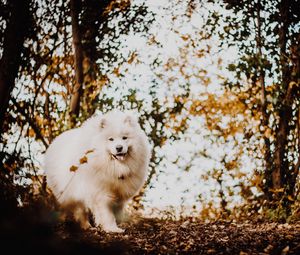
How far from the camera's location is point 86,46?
7750mm

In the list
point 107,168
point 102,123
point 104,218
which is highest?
point 102,123

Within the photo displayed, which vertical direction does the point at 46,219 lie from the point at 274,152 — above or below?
below

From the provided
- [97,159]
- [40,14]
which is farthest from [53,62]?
[97,159]

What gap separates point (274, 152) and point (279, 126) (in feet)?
1.28

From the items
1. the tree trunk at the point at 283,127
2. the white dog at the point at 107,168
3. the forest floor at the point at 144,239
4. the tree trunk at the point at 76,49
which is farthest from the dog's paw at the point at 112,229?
the tree trunk at the point at 283,127

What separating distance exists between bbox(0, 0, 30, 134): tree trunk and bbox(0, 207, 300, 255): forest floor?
1365mm

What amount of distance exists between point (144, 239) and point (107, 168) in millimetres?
1082

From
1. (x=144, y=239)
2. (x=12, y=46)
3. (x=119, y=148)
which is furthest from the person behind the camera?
(x=119, y=148)

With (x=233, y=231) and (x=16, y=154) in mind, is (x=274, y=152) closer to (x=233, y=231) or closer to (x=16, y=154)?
(x=233, y=231)

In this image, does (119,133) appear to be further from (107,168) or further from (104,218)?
(104,218)

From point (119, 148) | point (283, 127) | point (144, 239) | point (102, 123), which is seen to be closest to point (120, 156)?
point (119, 148)

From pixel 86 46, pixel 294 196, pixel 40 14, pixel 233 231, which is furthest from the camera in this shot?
pixel 86 46

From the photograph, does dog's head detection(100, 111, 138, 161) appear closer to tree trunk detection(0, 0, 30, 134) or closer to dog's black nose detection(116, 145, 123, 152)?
dog's black nose detection(116, 145, 123, 152)

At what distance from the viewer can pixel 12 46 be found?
13.4 ft
